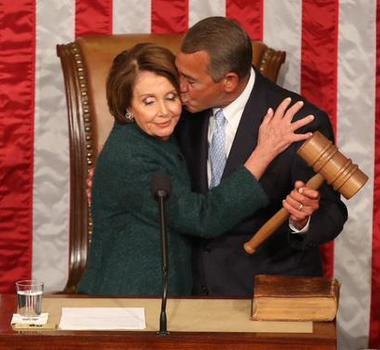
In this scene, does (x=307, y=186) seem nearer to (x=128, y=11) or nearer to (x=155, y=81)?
(x=155, y=81)

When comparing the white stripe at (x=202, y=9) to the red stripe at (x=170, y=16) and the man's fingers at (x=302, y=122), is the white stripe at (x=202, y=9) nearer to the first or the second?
the red stripe at (x=170, y=16)

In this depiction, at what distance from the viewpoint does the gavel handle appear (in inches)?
139

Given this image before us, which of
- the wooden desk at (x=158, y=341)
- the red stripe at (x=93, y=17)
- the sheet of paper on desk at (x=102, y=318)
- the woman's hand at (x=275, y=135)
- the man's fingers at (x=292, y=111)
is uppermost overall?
the red stripe at (x=93, y=17)

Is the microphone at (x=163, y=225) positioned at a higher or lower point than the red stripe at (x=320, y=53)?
lower

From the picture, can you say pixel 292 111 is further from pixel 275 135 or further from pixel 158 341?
pixel 158 341

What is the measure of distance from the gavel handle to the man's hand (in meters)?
0.02

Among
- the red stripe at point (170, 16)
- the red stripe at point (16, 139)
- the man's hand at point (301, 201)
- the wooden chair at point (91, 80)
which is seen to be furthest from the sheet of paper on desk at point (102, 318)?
the red stripe at point (170, 16)

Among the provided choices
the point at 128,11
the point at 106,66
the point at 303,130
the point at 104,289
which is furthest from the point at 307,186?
the point at 128,11

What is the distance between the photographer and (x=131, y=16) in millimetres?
4656

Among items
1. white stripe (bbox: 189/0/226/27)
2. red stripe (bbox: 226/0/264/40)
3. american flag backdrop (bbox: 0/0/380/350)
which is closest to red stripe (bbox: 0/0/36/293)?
american flag backdrop (bbox: 0/0/380/350)

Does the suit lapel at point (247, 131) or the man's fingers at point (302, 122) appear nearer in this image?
the man's fingers at point (302, 122)

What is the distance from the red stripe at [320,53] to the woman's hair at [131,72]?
103cm

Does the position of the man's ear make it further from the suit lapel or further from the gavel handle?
the gavel handle

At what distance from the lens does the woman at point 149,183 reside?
366 cm
